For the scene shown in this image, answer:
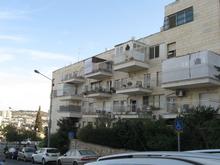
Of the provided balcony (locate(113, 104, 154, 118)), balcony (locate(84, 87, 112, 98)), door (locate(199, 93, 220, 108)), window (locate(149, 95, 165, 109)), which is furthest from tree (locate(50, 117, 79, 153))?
door (locate(199, 93, 220, 108))

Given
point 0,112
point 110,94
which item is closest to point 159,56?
point 110,94

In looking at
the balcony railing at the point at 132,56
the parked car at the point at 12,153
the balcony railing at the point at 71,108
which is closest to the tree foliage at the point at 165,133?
the balcony railing at the point at 132,56

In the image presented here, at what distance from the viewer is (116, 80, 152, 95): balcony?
4100cm

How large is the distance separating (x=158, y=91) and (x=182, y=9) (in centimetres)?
824

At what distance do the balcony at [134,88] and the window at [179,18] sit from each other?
6263mm

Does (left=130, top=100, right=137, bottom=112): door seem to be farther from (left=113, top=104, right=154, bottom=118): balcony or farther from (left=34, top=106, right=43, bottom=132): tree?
(left=34, top=106, right=43, bottom=132): tree

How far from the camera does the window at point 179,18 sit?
123 feet

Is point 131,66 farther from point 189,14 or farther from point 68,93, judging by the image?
point 68,93

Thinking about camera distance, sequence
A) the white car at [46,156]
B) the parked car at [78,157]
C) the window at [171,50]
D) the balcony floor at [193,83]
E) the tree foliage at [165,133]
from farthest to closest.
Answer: the window at [171,50]
the white car at [46,156]
the balcony floor at [193,83]
the tree foliage at [165,133]
the parked car at [78,157]

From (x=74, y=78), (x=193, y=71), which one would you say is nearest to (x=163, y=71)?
(x=193, y=71)

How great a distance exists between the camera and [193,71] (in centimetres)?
3381

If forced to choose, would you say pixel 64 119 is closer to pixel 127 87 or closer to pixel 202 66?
pixel 127 87

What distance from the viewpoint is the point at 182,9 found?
38.2 metres

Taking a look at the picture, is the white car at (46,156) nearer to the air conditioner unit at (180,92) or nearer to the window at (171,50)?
the air conditioner unit at (180,92)
